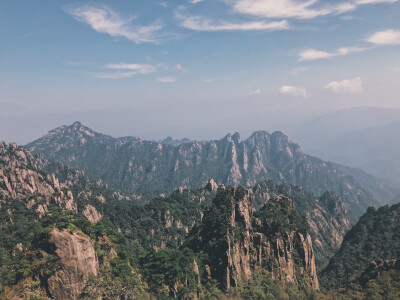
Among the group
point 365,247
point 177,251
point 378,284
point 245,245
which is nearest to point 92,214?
point 177,251

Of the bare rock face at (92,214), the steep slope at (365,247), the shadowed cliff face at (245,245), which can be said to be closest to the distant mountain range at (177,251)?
the shadowed cliff face at (245,245)

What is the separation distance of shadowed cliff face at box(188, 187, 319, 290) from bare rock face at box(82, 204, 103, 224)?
62.9 metres

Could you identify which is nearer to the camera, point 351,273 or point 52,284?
point 52,284

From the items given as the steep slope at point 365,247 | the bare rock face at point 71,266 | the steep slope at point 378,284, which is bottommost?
the steep slope at point 365,247

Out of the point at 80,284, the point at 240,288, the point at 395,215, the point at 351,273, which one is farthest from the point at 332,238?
the point at 80,284

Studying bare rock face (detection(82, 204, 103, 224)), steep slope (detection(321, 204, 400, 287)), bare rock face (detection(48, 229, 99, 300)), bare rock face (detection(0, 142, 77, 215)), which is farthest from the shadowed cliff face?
bare rock face (detection(0, 142, 77, 215))

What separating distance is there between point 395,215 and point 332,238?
2517 inches

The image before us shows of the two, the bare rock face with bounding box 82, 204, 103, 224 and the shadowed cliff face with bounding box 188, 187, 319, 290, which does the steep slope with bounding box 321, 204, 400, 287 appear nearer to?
the shadowed cliff face with bounding box 188, 187, 319, 290

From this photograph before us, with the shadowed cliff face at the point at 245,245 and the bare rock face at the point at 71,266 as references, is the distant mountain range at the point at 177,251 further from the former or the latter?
the shadowed cliff face at the point at 245,245

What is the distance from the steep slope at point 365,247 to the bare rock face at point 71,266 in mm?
79785

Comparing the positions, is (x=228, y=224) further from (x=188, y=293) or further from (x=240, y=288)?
(x=188, y=293)

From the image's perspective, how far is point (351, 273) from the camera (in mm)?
101000

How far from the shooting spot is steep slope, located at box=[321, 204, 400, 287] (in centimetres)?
10064

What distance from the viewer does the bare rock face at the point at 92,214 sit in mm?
130875
